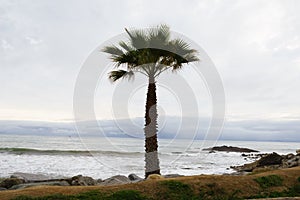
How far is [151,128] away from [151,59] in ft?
8.84

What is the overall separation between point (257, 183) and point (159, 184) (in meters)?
2.94

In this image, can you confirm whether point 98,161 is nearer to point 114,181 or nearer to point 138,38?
point 114,181

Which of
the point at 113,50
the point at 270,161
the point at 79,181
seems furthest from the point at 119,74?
the point at 270,161

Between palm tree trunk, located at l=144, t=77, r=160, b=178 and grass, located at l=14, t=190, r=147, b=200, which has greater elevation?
palm tree trunk, located at l=144, t=77, r=160, b=178

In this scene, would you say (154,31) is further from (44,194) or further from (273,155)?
(273,155)

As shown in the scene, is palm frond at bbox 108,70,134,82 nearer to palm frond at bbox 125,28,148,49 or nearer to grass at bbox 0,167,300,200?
palm frond at bbox 125,28,148,49

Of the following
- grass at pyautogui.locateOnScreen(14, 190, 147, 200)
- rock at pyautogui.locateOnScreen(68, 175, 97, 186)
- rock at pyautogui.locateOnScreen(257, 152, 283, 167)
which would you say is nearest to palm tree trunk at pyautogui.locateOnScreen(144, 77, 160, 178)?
rock at pyautogui.locateOnScreen(68, 175, 97, 186)

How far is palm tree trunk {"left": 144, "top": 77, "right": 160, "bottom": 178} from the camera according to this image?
14.0m

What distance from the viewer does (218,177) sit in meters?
10.4

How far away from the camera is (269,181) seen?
10492mm

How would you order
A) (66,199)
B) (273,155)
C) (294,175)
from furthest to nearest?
1. (273,155)
2. (294,175)
3. (66,199)

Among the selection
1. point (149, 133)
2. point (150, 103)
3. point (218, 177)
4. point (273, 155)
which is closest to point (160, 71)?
point (150, 103)

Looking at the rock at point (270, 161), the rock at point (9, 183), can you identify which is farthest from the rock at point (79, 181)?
the rock at point (270, 161)

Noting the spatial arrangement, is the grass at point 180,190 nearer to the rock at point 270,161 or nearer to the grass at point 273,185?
the grass at point 273,185
